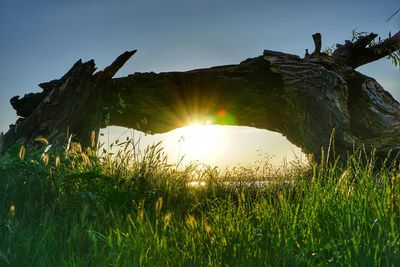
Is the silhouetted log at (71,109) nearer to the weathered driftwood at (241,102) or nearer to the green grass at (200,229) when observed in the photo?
the weathered driftwood at (241,102)

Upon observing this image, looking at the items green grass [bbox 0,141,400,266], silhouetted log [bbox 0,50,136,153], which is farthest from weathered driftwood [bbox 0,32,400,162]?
green grass [bbox 0,141,400,266]

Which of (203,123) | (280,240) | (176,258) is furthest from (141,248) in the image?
(203,123)

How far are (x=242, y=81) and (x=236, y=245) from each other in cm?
660

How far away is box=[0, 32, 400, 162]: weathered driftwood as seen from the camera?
8.88 metres

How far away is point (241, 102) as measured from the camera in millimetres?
10523

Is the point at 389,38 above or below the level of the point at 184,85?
above

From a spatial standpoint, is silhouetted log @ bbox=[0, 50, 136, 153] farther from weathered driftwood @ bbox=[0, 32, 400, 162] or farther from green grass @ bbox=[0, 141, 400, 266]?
green grass @ bbox=[0, 141, 400, 266]

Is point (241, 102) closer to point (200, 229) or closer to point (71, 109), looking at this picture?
point (71, 109)

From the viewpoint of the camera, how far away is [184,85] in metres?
10.1

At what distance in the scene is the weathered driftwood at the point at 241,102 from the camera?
888cm

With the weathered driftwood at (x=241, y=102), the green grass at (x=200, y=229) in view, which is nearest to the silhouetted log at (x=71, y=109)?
the weathered driftwood at (x=241, y=102)

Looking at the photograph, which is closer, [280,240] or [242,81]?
[280,240]

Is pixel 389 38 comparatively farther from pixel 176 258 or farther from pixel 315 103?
pixel 176 258

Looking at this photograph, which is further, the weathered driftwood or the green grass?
the weathered driftwood
